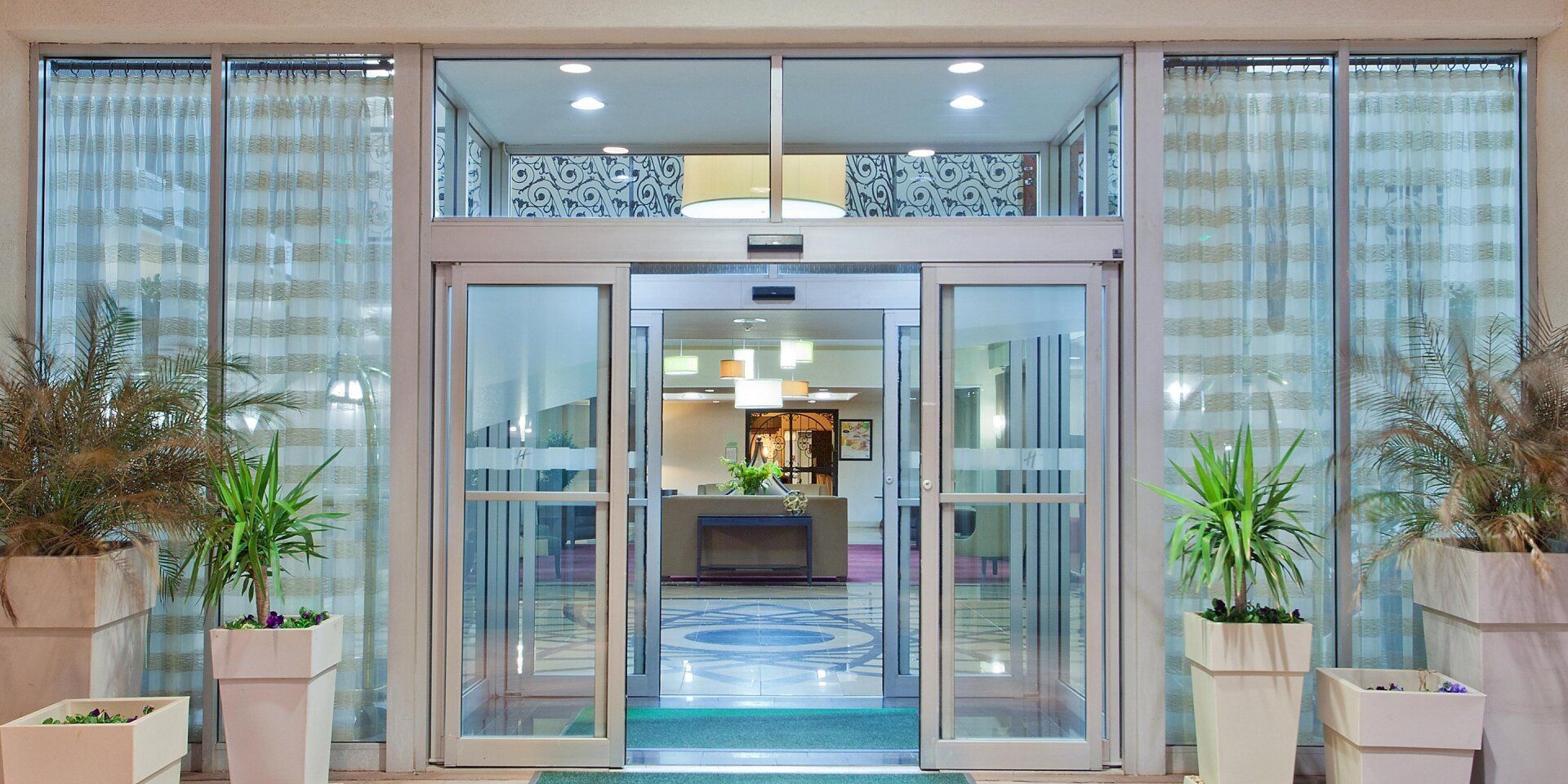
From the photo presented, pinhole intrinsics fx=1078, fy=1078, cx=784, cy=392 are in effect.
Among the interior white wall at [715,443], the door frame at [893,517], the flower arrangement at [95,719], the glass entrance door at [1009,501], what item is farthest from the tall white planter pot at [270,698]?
the interior white wall at [715,443]

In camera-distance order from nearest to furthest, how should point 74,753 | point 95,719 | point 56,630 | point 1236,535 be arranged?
1. point 74,753
2. point 95,719
3. point 56,630
4. point 1236,535

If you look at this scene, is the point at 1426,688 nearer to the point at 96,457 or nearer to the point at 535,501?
the point at 535,501

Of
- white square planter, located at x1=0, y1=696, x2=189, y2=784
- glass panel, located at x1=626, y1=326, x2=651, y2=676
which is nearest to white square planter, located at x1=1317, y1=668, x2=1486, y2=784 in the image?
glass panel, located at x1=626, y1=326, x2=651, y2=676

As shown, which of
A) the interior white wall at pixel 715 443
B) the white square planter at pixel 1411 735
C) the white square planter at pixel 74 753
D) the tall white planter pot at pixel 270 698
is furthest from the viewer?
the interior white wall at pixel 715 443

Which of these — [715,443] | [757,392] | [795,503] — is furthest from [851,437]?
[795,503]

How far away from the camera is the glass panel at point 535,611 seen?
455 cm

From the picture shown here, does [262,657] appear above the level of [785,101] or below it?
below

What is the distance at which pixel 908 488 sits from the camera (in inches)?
234

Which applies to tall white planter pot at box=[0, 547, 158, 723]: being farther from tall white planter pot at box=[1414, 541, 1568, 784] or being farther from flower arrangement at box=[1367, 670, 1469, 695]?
tall white planter pot at box=[1414, 541, 1568, 784]

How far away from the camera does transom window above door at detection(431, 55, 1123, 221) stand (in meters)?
4.59

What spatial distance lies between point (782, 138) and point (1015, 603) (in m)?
2.21

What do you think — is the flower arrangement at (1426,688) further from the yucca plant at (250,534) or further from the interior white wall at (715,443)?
the interior white wall at (715,443)

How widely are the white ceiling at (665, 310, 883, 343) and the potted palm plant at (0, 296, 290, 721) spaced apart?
8.02 meters

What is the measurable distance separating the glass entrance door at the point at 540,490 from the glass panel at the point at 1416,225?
3.10 m
